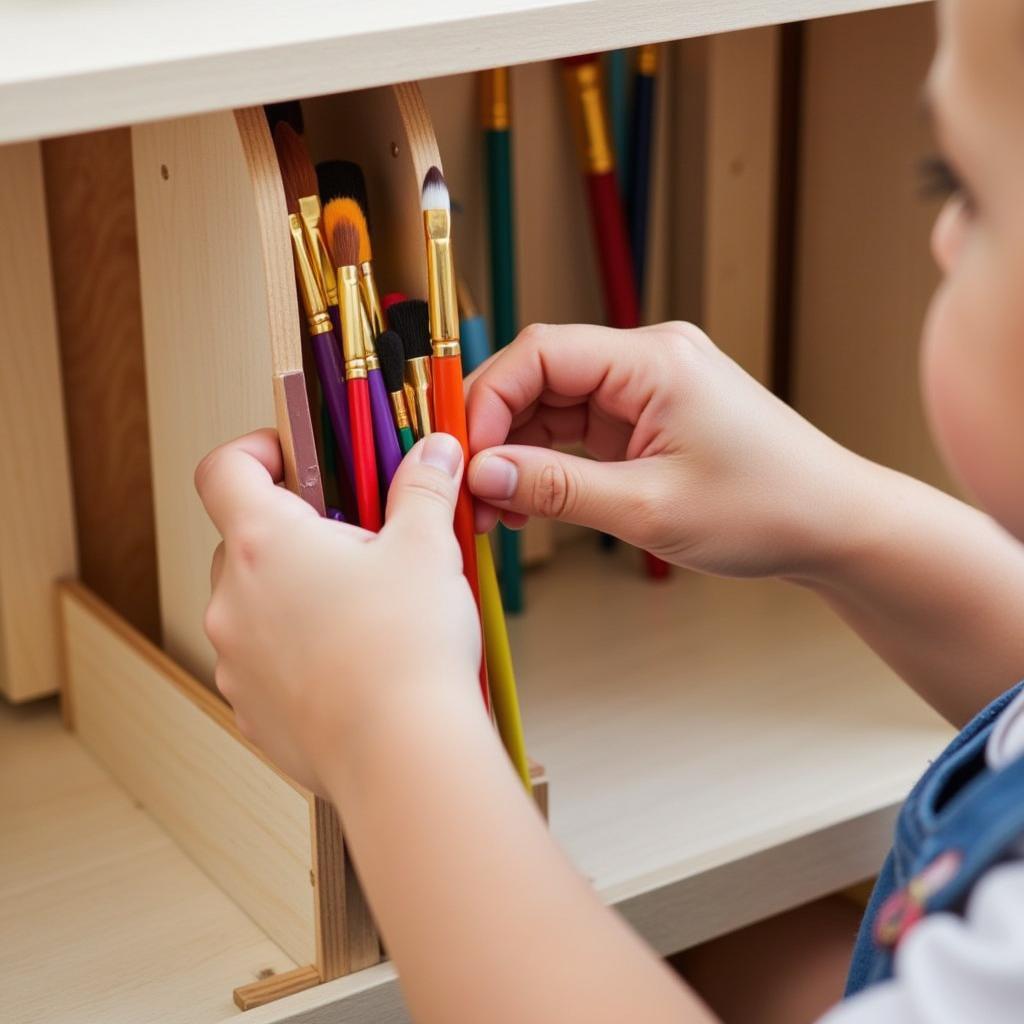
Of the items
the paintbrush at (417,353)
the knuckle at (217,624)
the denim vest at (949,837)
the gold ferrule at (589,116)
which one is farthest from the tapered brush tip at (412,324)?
the gold ferrule at (589,116)

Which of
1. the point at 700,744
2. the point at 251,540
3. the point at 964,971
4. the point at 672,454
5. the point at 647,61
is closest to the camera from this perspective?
the point at 964,971

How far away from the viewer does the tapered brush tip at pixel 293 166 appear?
535 mm

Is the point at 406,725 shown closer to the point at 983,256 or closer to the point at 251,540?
the point at 251,540

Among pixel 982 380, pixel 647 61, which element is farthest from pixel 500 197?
pixel 982 380

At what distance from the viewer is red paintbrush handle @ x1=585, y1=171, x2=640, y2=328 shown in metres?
0.87

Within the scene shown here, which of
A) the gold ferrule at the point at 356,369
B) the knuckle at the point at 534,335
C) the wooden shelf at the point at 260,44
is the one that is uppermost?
the wooden shelf at the point at 260,44

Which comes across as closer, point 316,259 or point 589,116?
point 316,259

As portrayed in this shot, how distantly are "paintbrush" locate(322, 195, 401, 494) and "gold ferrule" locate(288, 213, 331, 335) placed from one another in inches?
0.4

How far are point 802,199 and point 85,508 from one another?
1.59 feet

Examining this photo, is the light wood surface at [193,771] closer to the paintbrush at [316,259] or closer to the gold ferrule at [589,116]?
the paintbrush at [316,259]

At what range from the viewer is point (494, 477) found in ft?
1.77

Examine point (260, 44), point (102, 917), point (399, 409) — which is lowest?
point (102, 917)

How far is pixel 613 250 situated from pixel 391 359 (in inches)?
15.0

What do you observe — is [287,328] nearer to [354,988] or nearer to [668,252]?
[354,988]
